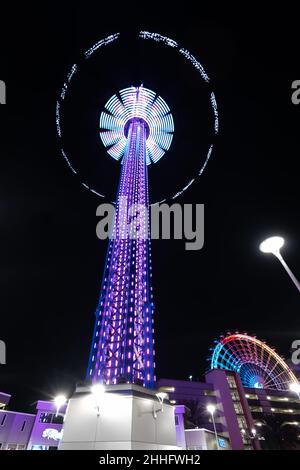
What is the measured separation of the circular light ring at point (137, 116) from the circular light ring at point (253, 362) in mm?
40757

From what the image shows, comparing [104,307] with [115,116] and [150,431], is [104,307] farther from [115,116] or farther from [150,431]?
[115,116]

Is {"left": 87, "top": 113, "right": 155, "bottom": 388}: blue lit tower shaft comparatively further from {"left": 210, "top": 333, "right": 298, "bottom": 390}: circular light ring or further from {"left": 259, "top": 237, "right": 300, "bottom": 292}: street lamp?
{"left": 210, "top": 333, "right": 298, "bottom": 390}: circular light ring

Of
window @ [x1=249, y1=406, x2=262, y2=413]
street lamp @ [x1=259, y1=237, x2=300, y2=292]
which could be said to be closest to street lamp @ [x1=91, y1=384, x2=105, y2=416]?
street lamp @ [x1=259, y1=237, x2=300, y2=292]

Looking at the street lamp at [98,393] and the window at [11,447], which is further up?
the window at [11,447]

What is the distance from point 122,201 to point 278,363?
164 feet

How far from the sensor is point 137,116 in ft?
113

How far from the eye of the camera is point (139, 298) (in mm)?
20734

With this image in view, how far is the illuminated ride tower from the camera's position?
17339 mm

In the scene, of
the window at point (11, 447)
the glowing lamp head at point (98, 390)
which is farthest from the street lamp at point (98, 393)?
the window at point (11, 447)

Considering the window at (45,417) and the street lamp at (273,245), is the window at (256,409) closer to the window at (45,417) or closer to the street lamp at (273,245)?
the window at (45,417)

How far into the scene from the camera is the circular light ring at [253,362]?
53.8m

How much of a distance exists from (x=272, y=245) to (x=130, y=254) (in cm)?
1459

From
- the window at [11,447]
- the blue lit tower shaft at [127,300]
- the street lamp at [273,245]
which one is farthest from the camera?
the window at [11,447]

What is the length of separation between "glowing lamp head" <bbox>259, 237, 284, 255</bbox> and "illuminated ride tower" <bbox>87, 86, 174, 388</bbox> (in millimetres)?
10519
